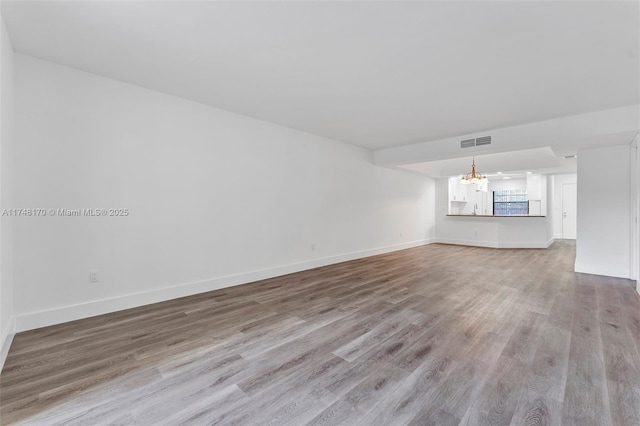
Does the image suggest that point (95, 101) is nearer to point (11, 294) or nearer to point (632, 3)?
point (11, 294)

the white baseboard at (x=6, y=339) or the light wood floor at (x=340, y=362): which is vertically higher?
the white baseboard at (x=6, y=339)

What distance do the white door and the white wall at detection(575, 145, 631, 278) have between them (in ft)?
21.6

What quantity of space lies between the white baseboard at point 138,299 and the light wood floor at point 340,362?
A: 127 millimetres

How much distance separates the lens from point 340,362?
83.3 inches

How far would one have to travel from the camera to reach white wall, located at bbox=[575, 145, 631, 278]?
4.66 m

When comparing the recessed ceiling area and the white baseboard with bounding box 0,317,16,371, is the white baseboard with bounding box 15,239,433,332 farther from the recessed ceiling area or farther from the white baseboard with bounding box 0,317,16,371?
the recessed ceiling area

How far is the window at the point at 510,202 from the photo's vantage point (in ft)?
35.3

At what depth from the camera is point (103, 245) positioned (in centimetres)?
309

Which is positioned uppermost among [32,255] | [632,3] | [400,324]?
[632,3]

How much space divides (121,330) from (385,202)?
5980 mm

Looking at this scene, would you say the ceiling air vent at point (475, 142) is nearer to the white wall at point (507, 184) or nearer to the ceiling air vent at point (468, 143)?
the ceiling air vent at point (468, 143)

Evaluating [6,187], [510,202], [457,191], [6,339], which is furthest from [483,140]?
[510,202]

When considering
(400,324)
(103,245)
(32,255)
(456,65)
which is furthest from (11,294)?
(456,65)

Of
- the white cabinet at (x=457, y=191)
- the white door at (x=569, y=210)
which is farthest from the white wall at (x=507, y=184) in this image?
the white cabinet at (x=457, y=191)
